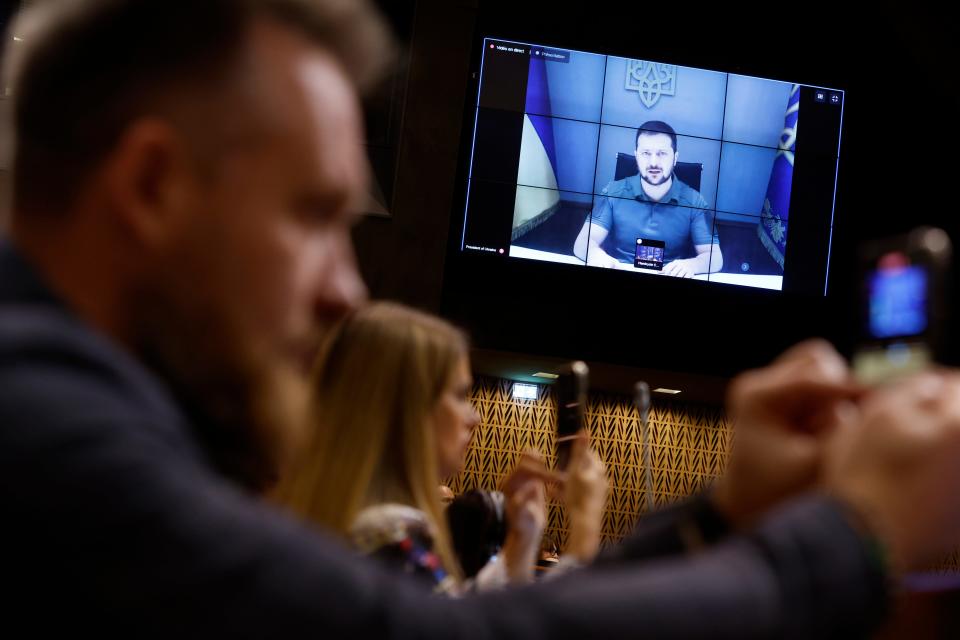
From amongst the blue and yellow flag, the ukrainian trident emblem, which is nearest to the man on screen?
the ukrainian trident emblem

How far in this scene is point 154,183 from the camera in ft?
2.20

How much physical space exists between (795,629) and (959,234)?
9.41 m

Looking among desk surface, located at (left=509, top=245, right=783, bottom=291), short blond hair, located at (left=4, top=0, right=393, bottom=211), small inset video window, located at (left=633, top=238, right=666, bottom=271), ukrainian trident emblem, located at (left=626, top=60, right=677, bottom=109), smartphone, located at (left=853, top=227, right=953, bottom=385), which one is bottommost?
smartphone, located at (left=853, top=227, right=953, bottom=385)

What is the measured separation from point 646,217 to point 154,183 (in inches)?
309

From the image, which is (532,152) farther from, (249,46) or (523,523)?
(249,46)

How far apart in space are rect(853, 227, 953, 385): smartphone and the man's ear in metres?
0.50

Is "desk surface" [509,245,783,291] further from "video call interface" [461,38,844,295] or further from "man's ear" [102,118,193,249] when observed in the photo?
"man's ear" [102,118,193,249]

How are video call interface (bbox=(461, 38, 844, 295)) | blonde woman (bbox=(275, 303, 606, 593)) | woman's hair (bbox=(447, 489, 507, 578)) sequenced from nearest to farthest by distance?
blonde woman (bbox=(275, 303, 606, 593)) < woman's hair (bbox=(447, 489, 507, 578)) < video call interface (bbox=(461, 38, 844, 295))

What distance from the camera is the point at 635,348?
29.2 feet

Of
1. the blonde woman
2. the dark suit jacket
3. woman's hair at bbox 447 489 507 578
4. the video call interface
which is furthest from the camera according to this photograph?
the video call interface

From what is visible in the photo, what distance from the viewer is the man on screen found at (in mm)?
8297

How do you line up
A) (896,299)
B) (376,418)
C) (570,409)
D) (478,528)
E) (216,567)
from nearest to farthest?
(216,567) < (896,299) < (376,418) < (570,409) < (478,528)

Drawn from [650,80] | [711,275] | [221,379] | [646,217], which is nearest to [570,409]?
[221,379]

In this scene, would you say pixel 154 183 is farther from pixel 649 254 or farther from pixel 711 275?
pixel 711 275
